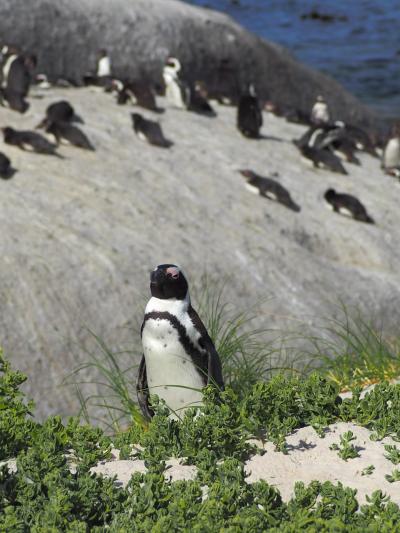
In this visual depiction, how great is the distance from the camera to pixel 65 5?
16.6 metres

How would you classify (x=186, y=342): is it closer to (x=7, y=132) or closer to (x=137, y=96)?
(x=7, y=132)

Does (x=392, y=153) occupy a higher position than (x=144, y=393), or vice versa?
(x=144, y=393)

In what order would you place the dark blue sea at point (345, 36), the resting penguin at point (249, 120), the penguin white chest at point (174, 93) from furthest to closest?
1. the dark blue sea at point (345, 36)
2. the penguin white chest at point (174, 93)
3. the resting penguin at point (249, 120)

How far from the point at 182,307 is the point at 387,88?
2333 cm

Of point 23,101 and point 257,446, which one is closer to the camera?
point 257,446

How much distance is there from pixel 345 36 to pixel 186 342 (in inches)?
1198

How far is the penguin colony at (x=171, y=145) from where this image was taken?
5219mm

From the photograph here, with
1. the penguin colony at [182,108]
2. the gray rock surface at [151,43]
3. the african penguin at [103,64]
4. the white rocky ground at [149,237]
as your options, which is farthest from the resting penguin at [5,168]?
the african penguin at [103,64]

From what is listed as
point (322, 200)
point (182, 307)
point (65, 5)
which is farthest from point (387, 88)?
point (182, 307)

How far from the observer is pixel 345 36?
33.9 metres

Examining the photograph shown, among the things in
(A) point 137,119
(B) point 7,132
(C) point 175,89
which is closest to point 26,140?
(B) point 7,132

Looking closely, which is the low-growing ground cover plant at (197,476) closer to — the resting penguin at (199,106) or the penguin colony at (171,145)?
the penguin colony at (171,145)

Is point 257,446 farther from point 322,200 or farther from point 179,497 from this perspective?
point 322,200

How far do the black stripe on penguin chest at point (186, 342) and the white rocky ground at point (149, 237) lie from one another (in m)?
1.37
